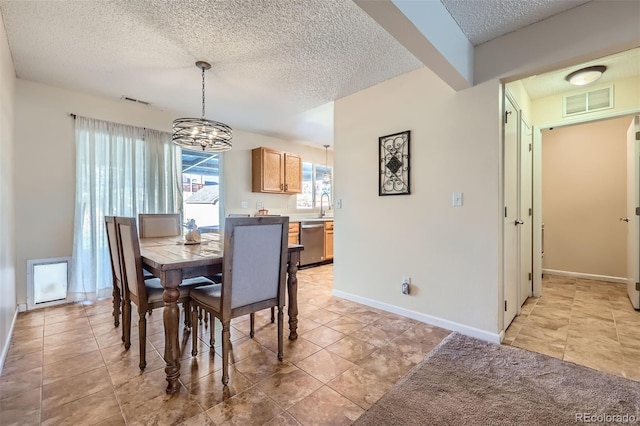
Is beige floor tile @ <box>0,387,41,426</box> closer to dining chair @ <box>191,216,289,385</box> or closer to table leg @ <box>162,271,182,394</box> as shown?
table leg @ <box>162,271,182,394</box>

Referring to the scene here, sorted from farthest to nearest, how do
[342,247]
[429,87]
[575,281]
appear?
[575,281], [342,247], [429,87]

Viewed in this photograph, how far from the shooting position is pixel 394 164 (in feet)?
9.36

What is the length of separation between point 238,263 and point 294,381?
794mm

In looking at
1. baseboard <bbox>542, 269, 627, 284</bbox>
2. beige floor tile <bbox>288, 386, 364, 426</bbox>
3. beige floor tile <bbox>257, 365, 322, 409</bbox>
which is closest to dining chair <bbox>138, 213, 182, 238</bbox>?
beige floor tile <bbox>257, 365, 322, 409</bbox>

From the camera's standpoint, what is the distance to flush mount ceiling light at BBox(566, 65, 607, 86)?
2609 mm

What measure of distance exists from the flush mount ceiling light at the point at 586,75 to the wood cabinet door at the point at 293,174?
3824mm

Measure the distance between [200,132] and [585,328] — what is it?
12.5ft

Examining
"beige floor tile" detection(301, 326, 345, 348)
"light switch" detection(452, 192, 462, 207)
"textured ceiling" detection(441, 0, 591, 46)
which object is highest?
"textured ceiling" detection(441, 0, 591, 46)

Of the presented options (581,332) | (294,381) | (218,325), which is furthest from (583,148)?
(218,325)

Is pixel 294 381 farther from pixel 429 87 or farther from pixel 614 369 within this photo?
pixel 429 87

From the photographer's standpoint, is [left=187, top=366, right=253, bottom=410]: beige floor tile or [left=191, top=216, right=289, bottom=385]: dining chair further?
[left=191, top=216, right=289, bottom=385]: dining chair

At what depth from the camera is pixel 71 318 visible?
2.78 meters

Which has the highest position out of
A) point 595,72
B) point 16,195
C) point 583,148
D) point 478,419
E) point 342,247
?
point 595,72

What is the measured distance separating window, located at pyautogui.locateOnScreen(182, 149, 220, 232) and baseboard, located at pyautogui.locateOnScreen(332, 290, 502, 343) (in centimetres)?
238
